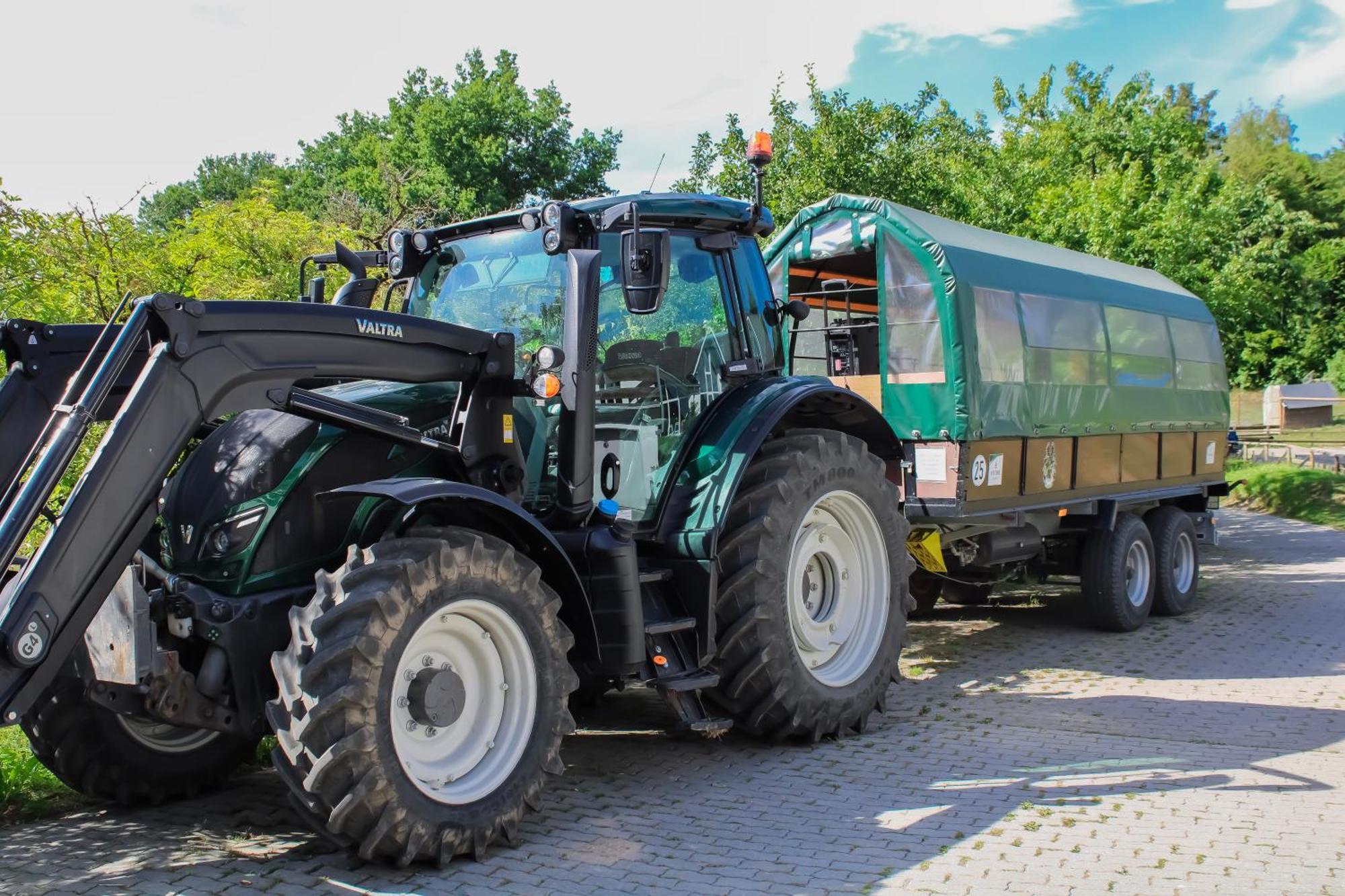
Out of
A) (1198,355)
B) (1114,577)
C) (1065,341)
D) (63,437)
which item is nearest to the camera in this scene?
(63,437)

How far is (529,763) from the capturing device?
14.6 ft

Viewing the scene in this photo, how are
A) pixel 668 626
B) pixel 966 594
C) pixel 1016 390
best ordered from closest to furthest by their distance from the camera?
pixel 668 626, pixel 1016 390, pixel 966 594

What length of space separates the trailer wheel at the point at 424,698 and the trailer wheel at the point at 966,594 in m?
7.64

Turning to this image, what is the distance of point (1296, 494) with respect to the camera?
2128 centimetres

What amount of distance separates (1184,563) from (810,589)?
20.9 feet

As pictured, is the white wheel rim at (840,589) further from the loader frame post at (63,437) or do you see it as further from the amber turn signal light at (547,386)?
the loader frame post at (63,437)

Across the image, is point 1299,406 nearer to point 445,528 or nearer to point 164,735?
point 445,528

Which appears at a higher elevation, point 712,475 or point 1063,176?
point 1063,176

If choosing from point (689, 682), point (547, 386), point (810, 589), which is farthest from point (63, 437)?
point (810, 589)

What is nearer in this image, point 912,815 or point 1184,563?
point 912,815

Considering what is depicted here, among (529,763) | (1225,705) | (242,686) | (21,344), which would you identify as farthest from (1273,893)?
(21,344)

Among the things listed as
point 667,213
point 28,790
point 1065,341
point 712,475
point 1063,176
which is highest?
point 1063,176

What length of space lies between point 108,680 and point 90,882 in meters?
0.73

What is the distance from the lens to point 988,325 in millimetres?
8539
